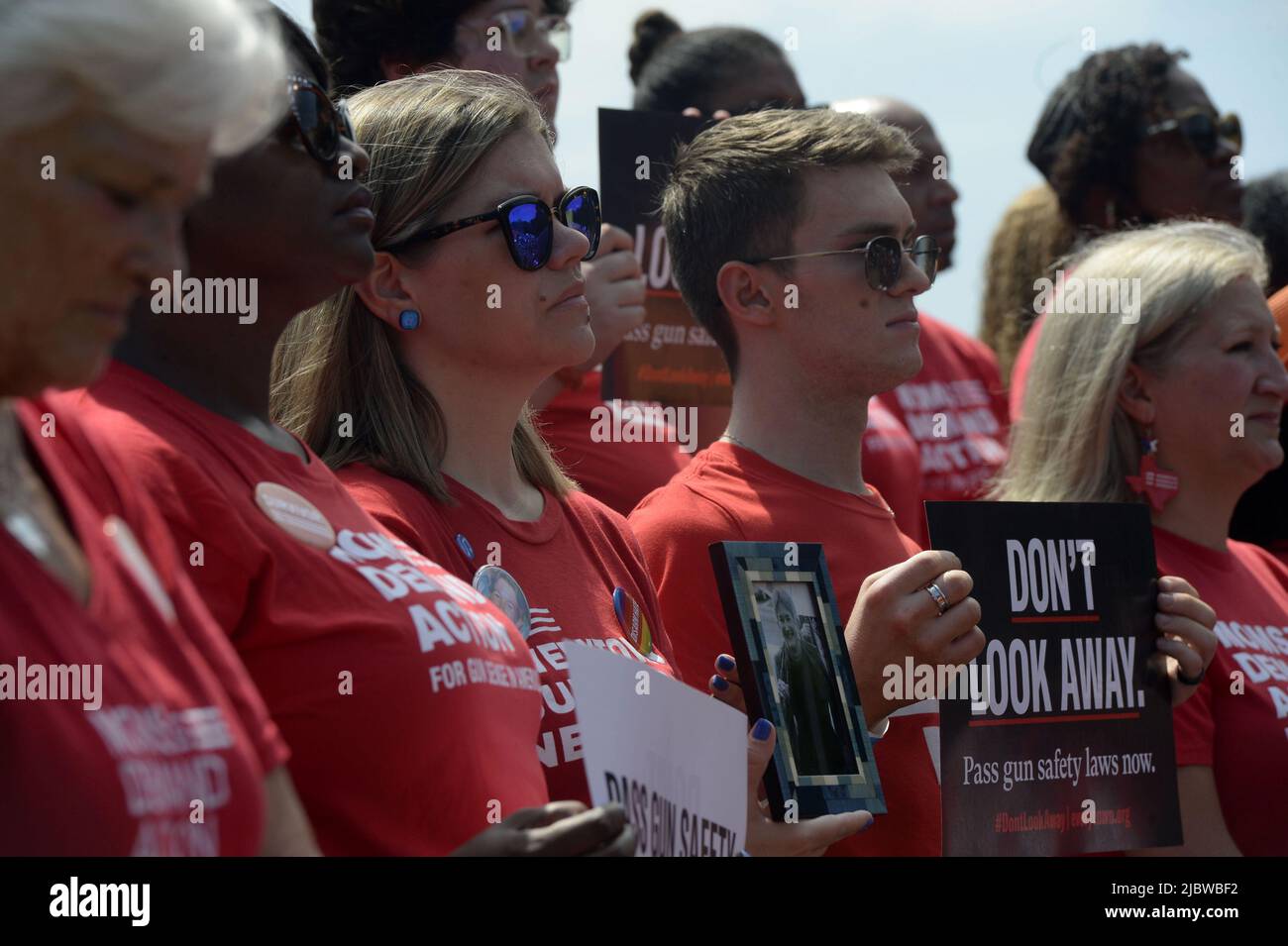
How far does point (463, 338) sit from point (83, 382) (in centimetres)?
166

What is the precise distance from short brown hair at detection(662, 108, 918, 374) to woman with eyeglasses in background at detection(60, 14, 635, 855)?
5.58ft

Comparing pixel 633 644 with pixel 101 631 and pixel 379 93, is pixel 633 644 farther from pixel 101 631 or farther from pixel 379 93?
pixel 101 631

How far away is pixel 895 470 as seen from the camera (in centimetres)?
512

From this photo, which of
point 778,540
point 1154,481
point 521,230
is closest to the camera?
point 521,230

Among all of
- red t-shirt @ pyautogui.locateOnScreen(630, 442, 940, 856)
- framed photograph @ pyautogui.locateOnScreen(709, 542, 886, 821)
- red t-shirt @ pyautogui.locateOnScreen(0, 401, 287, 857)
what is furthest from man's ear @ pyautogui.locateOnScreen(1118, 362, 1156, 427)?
red t-shirt @ pyautogui.locateOnScreen(0, 401, 287, 857)

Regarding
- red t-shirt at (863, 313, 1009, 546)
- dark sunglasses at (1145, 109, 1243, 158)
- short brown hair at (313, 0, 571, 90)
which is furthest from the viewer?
dark sunglasses at (1145, 109, 1243, 158)

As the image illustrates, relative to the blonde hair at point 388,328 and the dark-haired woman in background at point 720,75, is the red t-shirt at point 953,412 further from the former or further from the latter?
the blonde hair at point 388,328

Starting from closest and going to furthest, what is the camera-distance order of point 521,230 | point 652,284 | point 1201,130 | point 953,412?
1. point 521,230
2. point 652,284
3. point 953,412
4. point 1201,130

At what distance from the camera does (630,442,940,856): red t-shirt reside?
12.0ft

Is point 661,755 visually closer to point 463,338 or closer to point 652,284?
point 463,338

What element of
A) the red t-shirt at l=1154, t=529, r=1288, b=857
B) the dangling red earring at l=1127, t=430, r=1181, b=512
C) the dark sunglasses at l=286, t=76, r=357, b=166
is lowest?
the red t-shirt at l=1154, t=529, r=1288, b=857

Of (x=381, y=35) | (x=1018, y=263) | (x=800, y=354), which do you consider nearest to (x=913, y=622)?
(x=800, y=354)

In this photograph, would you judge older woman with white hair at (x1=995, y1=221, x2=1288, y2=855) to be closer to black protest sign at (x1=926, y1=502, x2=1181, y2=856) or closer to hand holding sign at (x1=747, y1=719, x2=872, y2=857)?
black protest sign at (x1=926, y1=502, x2=1181, y2=856)
